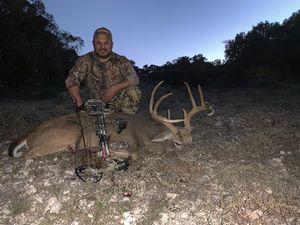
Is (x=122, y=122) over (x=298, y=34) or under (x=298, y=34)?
under

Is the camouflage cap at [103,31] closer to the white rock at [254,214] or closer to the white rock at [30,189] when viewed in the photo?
the white rock at [30,189]

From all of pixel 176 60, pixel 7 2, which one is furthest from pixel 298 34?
pixel 7 2

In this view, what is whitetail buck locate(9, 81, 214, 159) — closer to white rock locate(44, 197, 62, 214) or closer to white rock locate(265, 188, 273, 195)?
white rock locate(44, 197, 62, 214)

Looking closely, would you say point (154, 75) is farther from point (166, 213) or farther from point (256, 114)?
point (166, 213)

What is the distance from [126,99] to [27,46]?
12.4m

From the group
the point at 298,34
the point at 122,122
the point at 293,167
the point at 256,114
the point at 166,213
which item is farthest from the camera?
the point at 298,34

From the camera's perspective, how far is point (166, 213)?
338 centimetres

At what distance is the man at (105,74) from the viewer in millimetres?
5512

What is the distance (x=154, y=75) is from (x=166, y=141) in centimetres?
2238

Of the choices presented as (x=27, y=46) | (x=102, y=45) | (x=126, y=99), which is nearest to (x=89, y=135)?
(x=126, y=99)

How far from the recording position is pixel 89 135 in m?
5.05

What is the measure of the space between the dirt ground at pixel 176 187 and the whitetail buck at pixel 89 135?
13 centimetres

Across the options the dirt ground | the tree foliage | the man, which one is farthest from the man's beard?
the tree foliage

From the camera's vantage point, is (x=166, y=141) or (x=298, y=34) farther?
(x=298, y=34)
